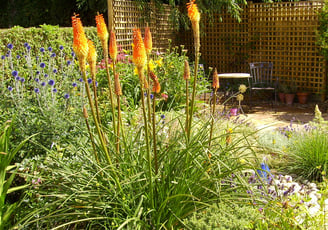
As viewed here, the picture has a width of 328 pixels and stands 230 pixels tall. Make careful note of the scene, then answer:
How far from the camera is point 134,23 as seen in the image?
7906mm

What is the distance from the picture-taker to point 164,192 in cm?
195

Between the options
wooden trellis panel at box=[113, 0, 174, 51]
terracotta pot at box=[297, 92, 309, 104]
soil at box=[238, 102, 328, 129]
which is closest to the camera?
soil at box=[238, 102, 328, 129]

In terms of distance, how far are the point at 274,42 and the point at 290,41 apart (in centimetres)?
46

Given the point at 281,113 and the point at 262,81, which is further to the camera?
the point at 262,81

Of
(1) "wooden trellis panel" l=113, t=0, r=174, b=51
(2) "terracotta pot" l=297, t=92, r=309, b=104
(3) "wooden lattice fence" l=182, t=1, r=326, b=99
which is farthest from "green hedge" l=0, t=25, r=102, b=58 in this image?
(2) "terracotta pot" l=297, t=92, r=309, b=104

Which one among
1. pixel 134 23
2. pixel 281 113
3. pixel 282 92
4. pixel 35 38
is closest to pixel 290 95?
pixel 282 92

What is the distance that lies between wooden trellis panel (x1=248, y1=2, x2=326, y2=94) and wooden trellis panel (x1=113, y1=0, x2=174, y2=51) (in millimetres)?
2153

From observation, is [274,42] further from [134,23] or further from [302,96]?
[134,23]

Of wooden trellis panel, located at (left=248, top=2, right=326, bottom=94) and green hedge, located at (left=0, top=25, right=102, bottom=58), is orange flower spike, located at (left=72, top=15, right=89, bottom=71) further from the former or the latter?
wooden trellis panel, located at (left=248, top=2, right=326, bottom=94)

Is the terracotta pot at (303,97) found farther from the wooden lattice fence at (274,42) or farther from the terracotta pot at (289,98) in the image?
the wooden lattice fence at (274,42)

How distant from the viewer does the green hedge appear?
495cm

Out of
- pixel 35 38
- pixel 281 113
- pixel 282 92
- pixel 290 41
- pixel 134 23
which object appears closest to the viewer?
pixel 35 38

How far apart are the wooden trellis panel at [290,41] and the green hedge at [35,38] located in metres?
5.26

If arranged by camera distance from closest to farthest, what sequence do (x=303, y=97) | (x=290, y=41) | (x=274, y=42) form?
(x=303, y=97) → (x=290, y=41) → (x=274, y=42)
